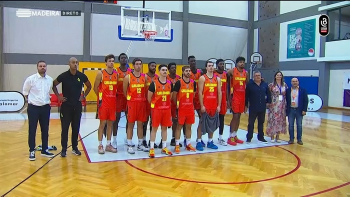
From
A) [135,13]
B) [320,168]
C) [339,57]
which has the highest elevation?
[135,13]

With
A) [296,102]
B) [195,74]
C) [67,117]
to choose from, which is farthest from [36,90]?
[296,102]

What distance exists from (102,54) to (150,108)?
39.4 ft

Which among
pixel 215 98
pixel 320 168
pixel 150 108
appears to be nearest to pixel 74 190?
pixel 150 108

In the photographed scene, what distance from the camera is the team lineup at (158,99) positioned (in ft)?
17.7

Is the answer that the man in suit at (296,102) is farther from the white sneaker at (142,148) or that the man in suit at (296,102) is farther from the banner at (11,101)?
the banner at (11,101)

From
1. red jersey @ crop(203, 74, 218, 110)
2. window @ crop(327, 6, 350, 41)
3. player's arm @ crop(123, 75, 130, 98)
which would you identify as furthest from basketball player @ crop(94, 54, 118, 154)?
window @ crop(327, 6, 350, 41)

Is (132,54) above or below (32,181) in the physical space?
above

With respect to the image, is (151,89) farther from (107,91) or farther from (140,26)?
(140,26)

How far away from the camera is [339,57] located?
14469mm

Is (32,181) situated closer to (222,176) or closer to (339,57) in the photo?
(222,176)

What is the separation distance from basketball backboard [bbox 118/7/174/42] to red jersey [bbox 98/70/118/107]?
7415mm

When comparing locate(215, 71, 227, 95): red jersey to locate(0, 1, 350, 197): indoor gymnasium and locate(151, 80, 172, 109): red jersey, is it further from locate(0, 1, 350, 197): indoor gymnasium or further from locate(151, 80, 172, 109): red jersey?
locate(151, 80, 172, 109): red jersey

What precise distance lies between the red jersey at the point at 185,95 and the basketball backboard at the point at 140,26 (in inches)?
297

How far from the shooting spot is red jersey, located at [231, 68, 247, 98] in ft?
21.1
